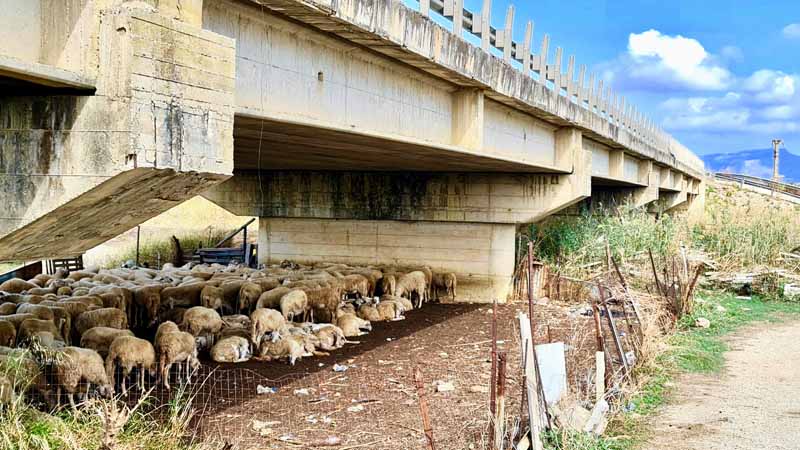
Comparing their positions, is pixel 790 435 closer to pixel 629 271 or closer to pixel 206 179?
pixel 206 179

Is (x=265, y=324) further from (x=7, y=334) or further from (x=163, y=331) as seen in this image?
(x=7, y=334)

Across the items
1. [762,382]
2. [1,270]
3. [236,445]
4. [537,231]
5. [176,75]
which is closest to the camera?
[176,75]

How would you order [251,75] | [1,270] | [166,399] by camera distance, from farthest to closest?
1. [1,270]
2. [166,399]
3. [251,75]

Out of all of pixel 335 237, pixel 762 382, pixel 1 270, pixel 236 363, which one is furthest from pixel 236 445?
pixel 1 270

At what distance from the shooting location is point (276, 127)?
9.80m

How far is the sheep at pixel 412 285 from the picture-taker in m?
18.4

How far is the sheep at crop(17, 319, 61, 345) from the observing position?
397 inches

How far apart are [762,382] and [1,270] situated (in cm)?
2593

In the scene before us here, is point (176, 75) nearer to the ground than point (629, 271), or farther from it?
farther from it

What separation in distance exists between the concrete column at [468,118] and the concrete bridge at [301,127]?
0.03m

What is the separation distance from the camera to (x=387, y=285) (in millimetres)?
18391

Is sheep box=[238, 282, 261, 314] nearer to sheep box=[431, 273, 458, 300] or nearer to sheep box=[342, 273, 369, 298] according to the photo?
sheep box=[342, 273, 369, 298]

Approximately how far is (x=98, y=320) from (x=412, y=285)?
829 cm

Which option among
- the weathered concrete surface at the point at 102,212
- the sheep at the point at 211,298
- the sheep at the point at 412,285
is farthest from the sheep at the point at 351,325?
the weathered concrete surface at the point at 102,212
